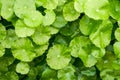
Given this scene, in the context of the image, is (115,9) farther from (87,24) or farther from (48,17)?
(48,17)

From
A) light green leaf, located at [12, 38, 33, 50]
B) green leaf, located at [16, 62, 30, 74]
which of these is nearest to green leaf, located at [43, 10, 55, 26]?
light green leaf, located at [12, 38, 33, 50]

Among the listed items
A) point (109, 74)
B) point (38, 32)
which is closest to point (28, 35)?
point (38, 32)

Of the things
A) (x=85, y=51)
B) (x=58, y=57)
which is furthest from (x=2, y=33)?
(x=85, y=51)

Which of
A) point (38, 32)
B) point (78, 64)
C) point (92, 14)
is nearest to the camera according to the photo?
point (92, 14)

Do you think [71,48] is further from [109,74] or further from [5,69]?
[5,69]

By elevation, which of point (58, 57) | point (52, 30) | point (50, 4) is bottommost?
point (58, 57)

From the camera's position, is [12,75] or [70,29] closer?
[70,29]

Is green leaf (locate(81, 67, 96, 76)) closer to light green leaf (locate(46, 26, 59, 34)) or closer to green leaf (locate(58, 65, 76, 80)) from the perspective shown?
green leaf (locate(58, 65, 76, 80))
